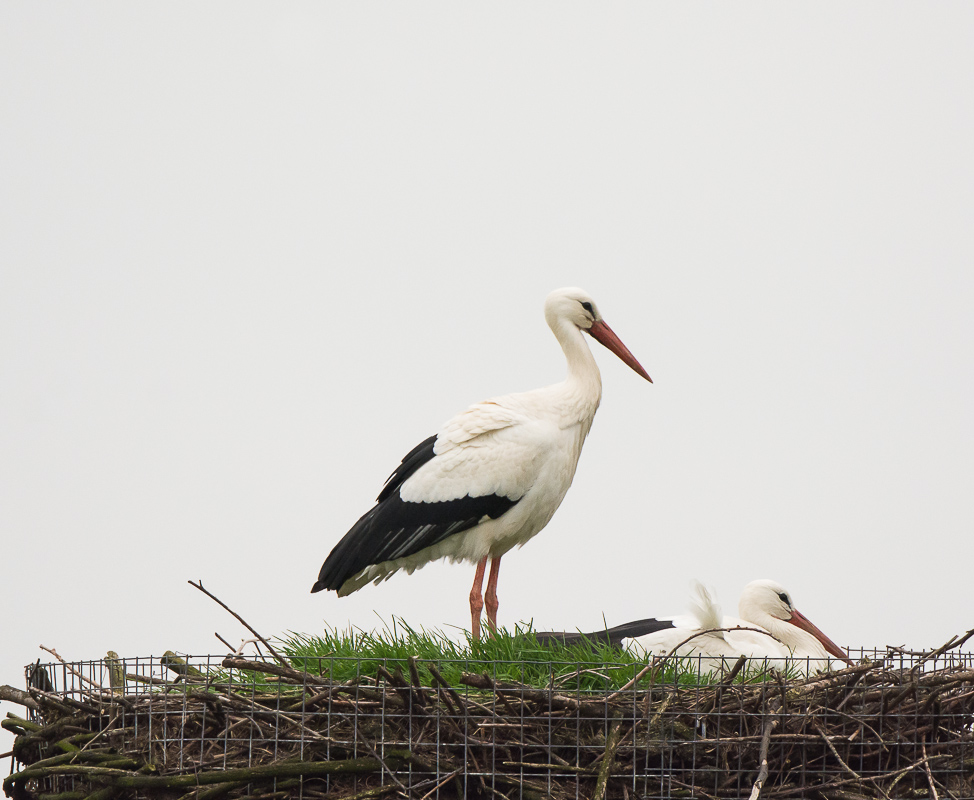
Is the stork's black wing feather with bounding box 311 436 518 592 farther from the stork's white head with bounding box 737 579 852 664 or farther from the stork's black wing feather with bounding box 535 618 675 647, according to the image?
the stork's white head with bounding box 737 579 852 664

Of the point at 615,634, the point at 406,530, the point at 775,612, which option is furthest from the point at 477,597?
the point at 775,612

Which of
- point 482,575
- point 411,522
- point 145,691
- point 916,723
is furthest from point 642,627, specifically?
point 145,691

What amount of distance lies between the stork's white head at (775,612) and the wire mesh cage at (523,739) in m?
2.34

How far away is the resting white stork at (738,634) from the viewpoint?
491 cm

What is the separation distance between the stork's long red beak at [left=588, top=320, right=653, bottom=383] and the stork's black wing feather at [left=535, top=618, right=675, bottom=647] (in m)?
1.20

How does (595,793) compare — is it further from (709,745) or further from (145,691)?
(145,691)

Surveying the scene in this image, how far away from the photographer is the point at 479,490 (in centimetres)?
519

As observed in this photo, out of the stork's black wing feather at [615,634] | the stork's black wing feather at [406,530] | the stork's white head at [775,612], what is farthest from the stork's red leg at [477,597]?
the stork's white head at [775,612]

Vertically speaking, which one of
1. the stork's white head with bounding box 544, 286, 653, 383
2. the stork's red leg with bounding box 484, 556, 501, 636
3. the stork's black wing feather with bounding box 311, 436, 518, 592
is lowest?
the stork's red leg with bounding box 484, 556, 501, 636

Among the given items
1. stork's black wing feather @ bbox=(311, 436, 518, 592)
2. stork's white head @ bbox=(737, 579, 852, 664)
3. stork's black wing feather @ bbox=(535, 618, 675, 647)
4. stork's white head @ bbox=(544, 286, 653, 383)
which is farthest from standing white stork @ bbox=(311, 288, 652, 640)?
stork's white head @ bbox=(737, 579, 852, 664)

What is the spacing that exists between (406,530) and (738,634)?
1.51 metres

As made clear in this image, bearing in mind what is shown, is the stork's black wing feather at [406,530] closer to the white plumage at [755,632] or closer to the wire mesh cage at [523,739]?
the white plumage at [755,632]

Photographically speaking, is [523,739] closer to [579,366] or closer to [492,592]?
[492,592]

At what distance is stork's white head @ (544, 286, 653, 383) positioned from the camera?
562cm
